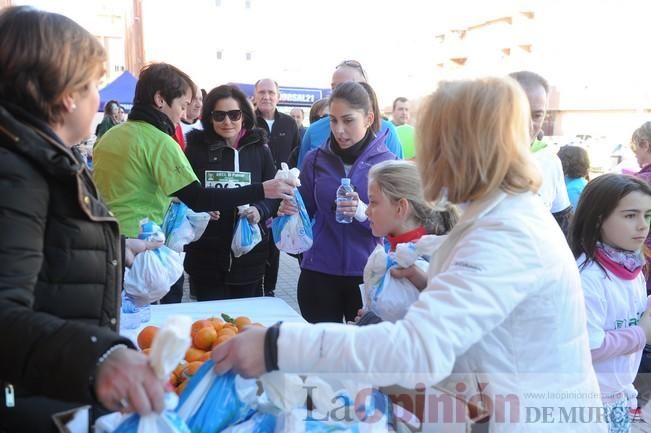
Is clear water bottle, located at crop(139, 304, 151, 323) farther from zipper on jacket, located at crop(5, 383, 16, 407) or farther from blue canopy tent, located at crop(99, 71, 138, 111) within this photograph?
blue canopy tent, located at crop(99, 71, 138, 111)

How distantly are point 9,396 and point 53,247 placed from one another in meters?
0.37

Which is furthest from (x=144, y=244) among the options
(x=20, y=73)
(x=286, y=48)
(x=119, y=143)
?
(x=286, y=48)

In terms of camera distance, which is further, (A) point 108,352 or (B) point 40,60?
(B) point 40,60

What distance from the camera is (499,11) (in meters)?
51.4

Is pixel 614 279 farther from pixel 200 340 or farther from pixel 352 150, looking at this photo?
pixel 200 340

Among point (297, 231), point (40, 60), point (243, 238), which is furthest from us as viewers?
point (243, 238)

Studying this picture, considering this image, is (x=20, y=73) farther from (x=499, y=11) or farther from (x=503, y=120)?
(x=499, y=11)

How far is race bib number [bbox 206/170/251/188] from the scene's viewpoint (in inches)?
145

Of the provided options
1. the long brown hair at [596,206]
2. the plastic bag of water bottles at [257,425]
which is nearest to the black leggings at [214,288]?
the long brown hair at [596,206]

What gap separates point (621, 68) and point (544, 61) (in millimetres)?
7427

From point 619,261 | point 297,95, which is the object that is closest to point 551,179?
point 619,261

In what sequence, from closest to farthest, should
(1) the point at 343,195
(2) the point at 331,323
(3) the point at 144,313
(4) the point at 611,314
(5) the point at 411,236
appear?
(2) the point at 331,323 < (4) the point at 611,314 < (5) the point at 411,236 < (3) the point at 144,313 < (1) the point at 343,195

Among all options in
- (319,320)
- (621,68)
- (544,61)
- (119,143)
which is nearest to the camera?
(119,143)

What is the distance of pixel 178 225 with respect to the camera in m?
3.05
